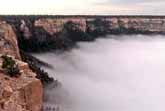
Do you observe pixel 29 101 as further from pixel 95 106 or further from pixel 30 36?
pixel 30 36

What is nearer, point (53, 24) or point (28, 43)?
point (28, 43)

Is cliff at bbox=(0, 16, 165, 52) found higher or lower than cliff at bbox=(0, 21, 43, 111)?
lower

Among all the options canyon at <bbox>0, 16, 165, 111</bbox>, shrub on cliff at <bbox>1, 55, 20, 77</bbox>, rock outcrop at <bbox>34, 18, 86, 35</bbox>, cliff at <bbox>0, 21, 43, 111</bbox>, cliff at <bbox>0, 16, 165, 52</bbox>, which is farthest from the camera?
rock outcrop at <bbox>34, 18, 86, 35</bbox>

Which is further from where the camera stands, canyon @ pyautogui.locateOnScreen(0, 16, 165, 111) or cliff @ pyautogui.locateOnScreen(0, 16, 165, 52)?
cliff @ pyautogui.locateOnScreen(0, 16, 165, 52)

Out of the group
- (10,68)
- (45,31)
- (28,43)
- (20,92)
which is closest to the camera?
(20,92)

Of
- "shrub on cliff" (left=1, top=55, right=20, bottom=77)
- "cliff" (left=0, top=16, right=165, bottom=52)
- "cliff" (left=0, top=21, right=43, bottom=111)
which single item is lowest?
"cliff" (left=0, top=16, right=165, bottom=52)

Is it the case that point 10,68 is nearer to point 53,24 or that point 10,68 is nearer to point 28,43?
point 28,43

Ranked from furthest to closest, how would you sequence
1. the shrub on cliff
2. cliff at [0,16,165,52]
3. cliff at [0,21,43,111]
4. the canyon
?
cliff at [0,16,165,52] < the shrub on cliff < the canyon < cliff at [0,21,43,111]

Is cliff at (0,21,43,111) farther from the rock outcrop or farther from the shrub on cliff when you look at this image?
the rock outcrop

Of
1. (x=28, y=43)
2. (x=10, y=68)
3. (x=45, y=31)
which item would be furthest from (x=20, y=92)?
(x=45, y=31)

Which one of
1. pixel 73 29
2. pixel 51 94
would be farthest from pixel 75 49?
pixel 51 94

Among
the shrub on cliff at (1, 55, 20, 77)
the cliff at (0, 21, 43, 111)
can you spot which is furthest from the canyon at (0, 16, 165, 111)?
the shrub on cliff at (1, 55, 20, 77)

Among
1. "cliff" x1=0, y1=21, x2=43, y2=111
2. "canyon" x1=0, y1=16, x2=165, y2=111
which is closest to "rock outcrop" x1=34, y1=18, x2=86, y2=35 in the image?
"canyon" x1=0, y1=16, x2=165, y2=111

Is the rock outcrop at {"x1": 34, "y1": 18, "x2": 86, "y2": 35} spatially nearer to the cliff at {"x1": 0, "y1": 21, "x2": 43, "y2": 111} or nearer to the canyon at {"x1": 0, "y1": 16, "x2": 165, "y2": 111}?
the canyon at {"x1": 0, "y1": 16, "x2": 165, "y2": 111}
